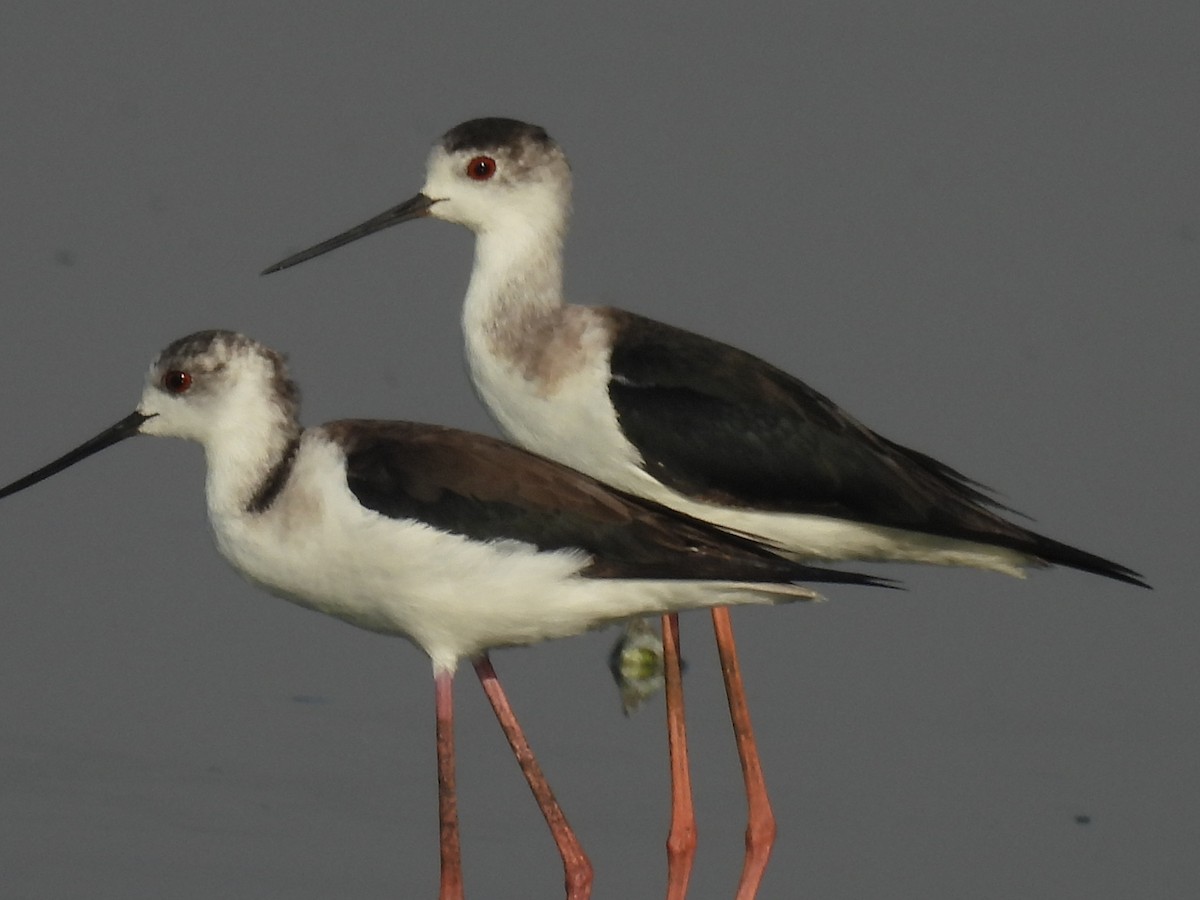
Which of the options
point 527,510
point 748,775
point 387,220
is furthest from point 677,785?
point 387,220

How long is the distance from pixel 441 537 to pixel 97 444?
1.10 metres

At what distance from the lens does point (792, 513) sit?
888cm

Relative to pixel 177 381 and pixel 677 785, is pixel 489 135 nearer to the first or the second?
pixel 177 381

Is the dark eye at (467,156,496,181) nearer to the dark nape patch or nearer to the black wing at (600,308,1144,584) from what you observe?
the dark nape patch

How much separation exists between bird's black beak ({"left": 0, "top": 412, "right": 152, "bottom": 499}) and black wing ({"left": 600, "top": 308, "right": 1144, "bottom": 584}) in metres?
1.34

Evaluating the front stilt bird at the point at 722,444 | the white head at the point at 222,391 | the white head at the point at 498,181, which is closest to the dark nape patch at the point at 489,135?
the white head at the point at 498,181

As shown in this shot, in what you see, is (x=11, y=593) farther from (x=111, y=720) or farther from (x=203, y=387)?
(x=203, y=387)

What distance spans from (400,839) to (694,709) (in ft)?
4.98

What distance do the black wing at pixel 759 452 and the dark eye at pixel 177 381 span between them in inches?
50.0

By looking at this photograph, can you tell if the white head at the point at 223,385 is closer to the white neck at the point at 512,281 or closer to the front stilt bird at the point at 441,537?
the front stilt bird at the point at 441,537

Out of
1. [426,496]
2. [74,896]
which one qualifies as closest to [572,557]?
[426,496]

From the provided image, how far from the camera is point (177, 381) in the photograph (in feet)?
26.8

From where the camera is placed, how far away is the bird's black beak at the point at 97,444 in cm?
828

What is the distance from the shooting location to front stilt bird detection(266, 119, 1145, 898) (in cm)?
879
